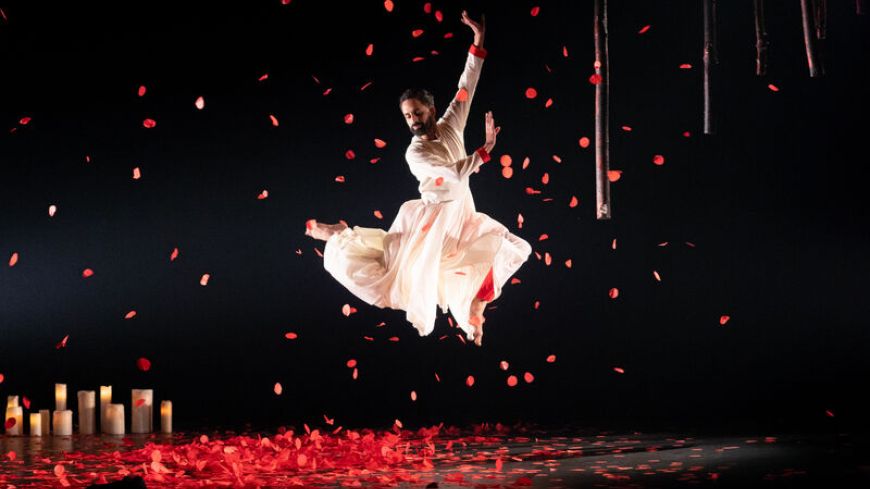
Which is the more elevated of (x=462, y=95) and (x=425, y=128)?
(x=462, y=95)

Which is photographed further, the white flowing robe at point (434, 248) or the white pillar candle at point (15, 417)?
the white pillar candle at point (15, 417)

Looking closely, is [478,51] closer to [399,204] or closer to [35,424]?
[399,204]

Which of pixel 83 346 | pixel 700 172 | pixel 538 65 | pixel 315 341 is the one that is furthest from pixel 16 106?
pixel 700 172

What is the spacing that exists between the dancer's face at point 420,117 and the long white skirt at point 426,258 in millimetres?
298

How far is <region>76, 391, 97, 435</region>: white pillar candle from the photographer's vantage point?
5.77 metres

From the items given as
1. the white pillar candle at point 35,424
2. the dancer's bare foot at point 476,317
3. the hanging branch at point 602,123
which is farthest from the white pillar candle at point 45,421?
the hanging branch at point 602,123

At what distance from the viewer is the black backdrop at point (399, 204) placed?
5676 millimetres

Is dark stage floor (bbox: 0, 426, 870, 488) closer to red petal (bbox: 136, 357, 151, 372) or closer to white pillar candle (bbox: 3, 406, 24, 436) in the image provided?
white pillar candle (bbox: 3, 406, 24, 436)

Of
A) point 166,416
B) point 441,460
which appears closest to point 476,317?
point 441,460

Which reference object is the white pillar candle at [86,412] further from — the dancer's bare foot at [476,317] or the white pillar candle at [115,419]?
the dancer's bare foot at [476,317]

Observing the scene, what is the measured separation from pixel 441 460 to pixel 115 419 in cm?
198

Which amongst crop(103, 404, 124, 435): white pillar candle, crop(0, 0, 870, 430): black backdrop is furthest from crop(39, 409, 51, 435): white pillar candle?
crop(0, 0, 870, 430): black backdrop

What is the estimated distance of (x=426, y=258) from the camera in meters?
4.57

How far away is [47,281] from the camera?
20.7ft
